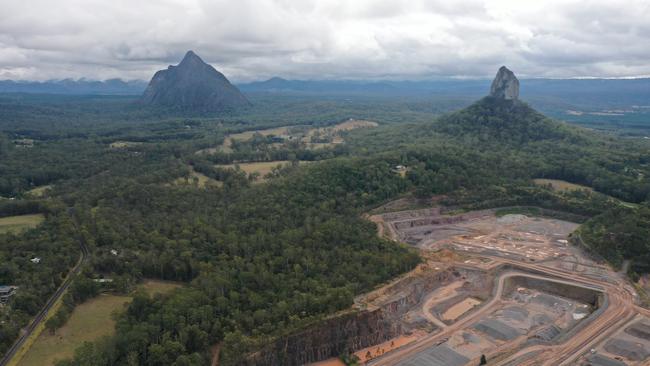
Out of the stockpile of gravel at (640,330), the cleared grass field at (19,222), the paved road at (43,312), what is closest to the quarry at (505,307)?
the stockpile of gravel at (640,330)

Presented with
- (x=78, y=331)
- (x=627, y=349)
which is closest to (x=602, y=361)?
(x=627, y=349)

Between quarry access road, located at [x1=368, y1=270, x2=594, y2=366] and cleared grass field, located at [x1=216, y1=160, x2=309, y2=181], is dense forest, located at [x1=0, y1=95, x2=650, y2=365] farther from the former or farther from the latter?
quarry access road, located at [x1=368, y1=270, x2=594, y2=366]

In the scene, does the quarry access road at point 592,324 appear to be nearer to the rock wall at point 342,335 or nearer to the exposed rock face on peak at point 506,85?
the rock wall at point 342,335

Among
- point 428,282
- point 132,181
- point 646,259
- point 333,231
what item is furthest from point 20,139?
point 646,259

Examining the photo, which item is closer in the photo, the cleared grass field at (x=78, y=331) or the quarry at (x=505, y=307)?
the cleared grass field at (x=78, y=331)

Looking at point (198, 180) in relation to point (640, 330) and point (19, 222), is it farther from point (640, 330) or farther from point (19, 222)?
point (640, 330)

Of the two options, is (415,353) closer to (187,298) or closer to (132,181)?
(187,298)
